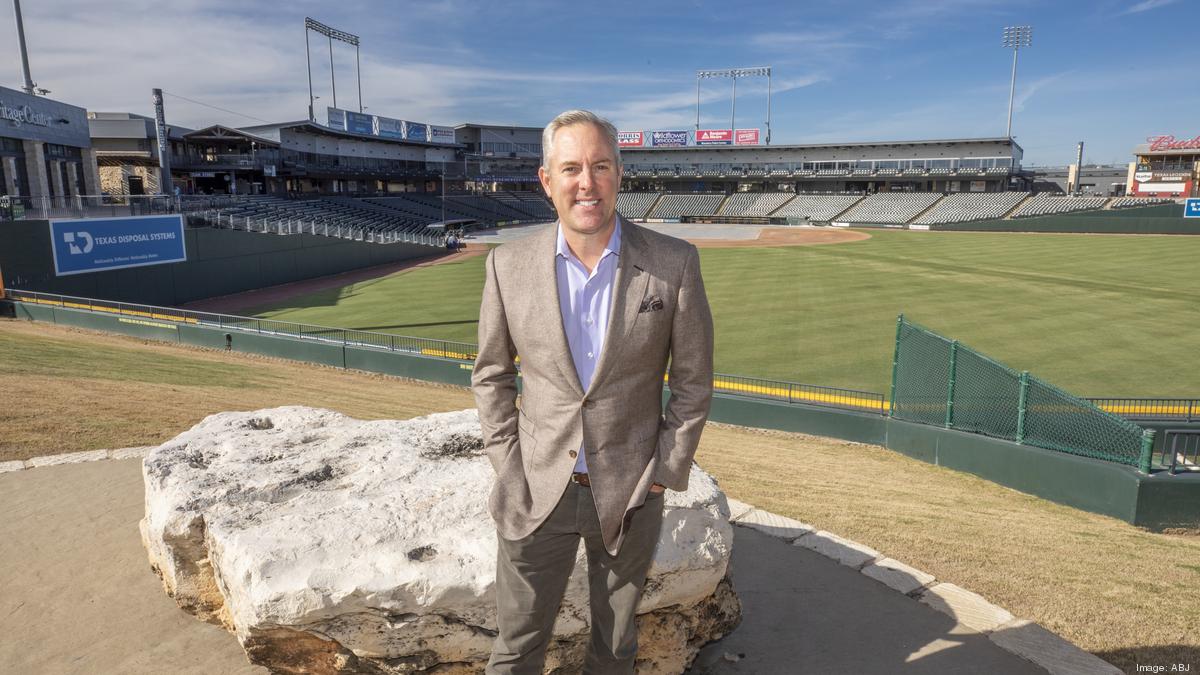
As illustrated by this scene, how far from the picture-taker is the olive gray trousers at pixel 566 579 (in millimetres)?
2883

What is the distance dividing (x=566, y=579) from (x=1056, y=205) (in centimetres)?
7980

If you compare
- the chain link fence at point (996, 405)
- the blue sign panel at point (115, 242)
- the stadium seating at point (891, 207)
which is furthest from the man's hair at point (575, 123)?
the stadium seating at point (891, 207)

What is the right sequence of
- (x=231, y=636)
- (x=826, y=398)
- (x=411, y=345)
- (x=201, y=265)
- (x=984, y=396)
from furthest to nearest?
(x=201, y=265), (x=411, y=345), (x=826, y=398), (x=984, y=396), (x=231, y=636)

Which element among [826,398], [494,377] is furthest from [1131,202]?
[494,377]

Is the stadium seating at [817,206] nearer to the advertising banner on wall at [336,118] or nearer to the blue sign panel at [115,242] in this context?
the advertising banner on wall at [336,118]

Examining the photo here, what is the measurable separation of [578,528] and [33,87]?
43.4m

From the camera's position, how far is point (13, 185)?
31.8m

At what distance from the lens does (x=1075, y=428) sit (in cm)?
955

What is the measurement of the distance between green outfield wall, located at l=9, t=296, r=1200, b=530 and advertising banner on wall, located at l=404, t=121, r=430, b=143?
203ft

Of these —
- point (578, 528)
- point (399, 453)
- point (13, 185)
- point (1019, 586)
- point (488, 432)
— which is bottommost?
point (1019, 586)

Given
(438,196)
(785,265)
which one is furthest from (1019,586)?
(438,196)

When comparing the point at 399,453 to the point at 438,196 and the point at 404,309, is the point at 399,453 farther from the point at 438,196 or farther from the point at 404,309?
the point at 438,196

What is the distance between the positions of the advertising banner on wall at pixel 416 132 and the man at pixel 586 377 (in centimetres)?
8304

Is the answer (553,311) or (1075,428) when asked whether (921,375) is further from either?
(553,311)
